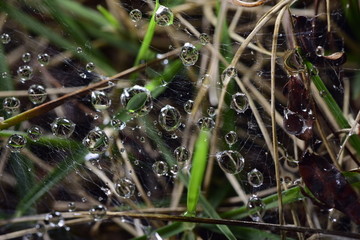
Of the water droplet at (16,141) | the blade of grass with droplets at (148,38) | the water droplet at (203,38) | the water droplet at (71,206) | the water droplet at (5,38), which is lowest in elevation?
the water droplet at (71,206)

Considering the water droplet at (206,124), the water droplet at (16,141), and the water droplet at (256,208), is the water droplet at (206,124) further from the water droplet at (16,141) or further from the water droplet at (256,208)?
the water droplet at (16,141)

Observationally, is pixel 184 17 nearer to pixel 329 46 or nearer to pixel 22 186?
pixel 329 46

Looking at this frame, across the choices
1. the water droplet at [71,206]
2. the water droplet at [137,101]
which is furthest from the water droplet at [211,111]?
the water droplet at [71,206]

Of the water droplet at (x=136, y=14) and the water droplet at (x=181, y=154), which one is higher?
the water droplet at (x=136, y=14)

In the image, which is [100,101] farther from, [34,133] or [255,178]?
[255,178]

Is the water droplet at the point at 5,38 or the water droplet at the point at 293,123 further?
the water droplet at the point at 5,38

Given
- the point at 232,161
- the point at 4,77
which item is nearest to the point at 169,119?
the point at 232,161
